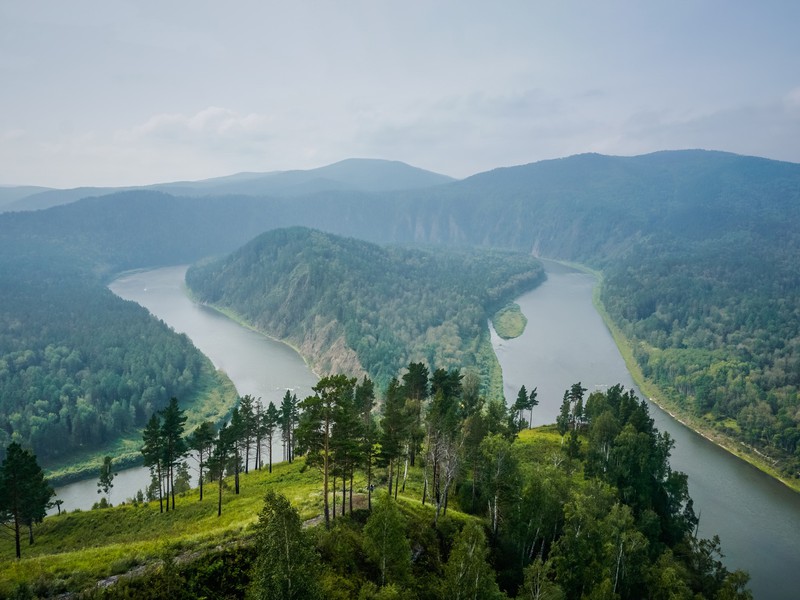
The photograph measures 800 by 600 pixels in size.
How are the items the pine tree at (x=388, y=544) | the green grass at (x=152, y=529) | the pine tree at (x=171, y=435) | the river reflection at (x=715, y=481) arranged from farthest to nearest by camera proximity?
the river reflection at (x=715, y=481) < the pine tree at (x=171, y=435) < the pine tree at (x=388, y=544) < the green grass at (x=152, y=529)

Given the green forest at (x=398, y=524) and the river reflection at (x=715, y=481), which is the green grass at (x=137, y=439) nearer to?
the green forest at (x=398, y=524)

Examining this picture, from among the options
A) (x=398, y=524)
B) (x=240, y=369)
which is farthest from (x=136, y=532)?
(x=240, y=369)

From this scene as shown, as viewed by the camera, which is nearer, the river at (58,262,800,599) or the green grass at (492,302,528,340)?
the river at (58,262,800,599)

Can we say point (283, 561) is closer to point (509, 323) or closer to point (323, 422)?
point (323, 422)

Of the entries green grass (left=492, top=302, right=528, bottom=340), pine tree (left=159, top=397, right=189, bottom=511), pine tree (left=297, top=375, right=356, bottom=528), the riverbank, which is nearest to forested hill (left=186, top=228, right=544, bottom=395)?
green grass (left=492, top=302, right=528, bottom=340)

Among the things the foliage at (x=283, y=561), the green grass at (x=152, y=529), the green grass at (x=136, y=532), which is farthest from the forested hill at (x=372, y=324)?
the foliage at (x=283, y=561)

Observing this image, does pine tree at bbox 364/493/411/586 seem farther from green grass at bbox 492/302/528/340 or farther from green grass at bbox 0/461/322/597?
green grass at bbox 492/302/528/340

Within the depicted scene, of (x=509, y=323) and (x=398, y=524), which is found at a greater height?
(x=398, y=524)
